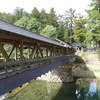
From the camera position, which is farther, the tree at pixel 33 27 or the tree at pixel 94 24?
the tree at pixel 33 27

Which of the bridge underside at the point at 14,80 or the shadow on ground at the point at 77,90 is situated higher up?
the bridge underside at the point at 14,80

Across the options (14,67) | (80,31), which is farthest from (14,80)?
(80,31)

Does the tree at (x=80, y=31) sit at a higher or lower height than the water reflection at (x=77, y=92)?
higher

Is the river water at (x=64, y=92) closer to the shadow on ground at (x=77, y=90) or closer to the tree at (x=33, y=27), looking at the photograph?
the shadow on ground at (x=77, y=90)

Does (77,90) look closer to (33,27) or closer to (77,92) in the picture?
(77,92)

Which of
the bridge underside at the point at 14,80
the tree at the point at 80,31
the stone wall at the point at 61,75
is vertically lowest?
the stone wall at the point at 61,75

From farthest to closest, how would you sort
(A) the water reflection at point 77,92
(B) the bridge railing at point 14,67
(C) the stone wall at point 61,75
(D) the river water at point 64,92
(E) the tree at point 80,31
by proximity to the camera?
(E) the tree at point 80,31
(C) the stone wall at point 61,75
(A) the water reflection at point 77,92
(D) the river water at point 64,92
(B) the bridge railing at point 14,67

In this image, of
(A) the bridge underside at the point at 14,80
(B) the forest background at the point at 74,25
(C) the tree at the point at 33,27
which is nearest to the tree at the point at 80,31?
(B) the forest background at the point at 74,25

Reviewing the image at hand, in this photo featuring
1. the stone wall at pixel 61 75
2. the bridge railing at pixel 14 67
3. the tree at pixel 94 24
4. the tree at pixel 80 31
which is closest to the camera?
the bridge railing at pixel 14 67

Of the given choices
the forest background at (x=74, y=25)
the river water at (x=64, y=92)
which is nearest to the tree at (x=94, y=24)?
the forest background at (x=74, y=25)

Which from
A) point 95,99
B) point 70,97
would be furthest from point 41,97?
point 95,99

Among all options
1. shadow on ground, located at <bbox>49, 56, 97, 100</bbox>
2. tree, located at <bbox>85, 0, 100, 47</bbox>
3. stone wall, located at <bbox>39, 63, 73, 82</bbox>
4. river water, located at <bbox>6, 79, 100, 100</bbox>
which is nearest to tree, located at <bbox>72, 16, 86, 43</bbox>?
tree, located at <bbox>85, 0, 100, 47</bbox>

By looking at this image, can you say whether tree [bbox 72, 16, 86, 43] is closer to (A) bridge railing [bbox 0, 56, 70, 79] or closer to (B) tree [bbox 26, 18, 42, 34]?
(B) tree [bbox 26, 18, 42, 34]

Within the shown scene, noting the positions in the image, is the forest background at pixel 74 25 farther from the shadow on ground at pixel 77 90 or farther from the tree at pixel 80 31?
the shadow on ground at pixel 77 90
